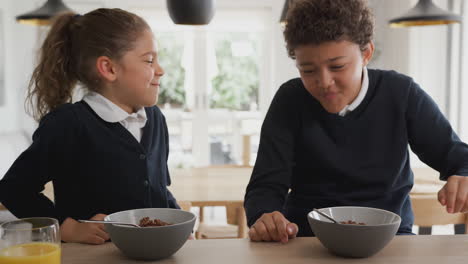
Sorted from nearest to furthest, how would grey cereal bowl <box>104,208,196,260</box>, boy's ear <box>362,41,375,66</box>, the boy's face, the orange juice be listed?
the orange juice
grey cereal bowl <box>104,208,196,260</box>
the boy's face
boy's ear <box>362,41,375,66</box>

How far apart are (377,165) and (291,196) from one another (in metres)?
0.24

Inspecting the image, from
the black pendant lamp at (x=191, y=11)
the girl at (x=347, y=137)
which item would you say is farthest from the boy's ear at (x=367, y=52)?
the black pendant lamp at (x=191, y=11)

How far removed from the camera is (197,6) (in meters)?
1.69

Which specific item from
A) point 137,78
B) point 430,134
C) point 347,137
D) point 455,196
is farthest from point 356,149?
point 137,78

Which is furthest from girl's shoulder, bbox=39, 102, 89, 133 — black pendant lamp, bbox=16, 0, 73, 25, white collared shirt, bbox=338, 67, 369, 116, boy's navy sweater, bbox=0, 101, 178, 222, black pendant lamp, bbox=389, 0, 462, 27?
black pendant lamp, bbox=389, 0, 462, 27

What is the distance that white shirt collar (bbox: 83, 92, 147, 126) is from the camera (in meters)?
1.31

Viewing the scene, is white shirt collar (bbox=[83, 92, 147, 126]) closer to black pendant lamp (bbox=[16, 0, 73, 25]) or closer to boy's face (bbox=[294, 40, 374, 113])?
boy's face (bbox=[294, 40, 374, 113])

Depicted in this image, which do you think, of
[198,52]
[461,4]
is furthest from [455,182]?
[198,52]

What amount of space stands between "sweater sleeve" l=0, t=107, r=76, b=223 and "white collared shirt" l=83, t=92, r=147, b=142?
103 millimetres

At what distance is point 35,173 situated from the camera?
1.22 m

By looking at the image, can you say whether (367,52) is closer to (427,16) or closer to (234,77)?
(427,16)

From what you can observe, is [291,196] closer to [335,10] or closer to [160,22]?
[335,10]

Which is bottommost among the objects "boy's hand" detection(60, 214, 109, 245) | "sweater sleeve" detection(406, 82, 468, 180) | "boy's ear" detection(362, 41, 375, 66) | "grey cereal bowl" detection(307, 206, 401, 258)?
"boy's hand" detection(60, 214, 109, 245)

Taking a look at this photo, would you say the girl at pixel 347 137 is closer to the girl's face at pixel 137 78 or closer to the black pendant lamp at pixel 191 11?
the girl's face at pixel 137 78
